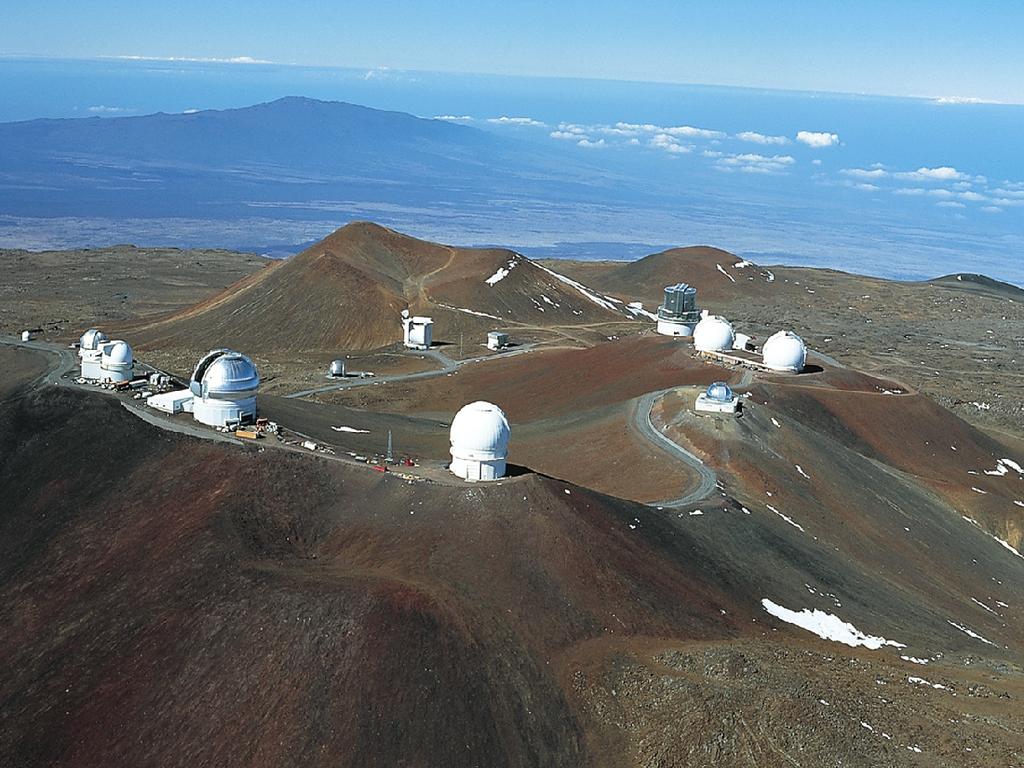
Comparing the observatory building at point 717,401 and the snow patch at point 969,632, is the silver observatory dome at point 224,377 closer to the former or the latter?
the observatory building at point 717,401

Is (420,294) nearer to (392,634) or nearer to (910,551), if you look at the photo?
(910,551)

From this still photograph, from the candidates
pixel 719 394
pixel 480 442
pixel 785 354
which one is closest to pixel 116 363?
pixel 480 442

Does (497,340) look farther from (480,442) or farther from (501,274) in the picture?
(480,442)

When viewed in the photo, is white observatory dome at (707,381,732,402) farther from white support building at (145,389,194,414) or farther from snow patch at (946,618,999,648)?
white support building at (145,389,194,414)

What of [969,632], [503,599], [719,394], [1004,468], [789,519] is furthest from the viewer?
[1004,468]

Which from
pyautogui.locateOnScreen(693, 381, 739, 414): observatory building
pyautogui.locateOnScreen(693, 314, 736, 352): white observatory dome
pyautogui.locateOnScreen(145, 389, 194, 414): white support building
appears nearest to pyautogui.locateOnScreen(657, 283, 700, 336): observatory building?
pyautogui.locateOnScreen(693, 314, 736, 352): white observatory dome

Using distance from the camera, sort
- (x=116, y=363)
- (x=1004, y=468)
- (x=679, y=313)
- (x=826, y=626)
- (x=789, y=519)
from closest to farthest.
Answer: (x=826, y=626), (x=789, y=519), (x=116, y=363), (x=1004, y=468), (x=679, y=313)

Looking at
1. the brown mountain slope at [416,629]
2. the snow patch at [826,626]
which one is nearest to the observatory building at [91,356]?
the brown mountain slope at [416,629]
